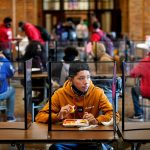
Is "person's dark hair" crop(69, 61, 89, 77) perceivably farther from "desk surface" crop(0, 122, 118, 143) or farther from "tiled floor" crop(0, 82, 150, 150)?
"tiled floor" crop(0, 82, 150, 150)

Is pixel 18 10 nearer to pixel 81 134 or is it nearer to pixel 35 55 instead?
pixel 35 55

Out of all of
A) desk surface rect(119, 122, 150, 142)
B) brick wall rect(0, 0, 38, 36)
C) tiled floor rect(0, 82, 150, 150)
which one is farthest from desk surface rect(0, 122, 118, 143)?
brick wall rect(0, 0, 38, 36)

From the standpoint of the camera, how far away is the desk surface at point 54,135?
187 inches

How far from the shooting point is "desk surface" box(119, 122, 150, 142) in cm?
476

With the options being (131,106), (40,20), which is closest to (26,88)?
(131,106)

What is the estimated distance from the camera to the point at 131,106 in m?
10.3

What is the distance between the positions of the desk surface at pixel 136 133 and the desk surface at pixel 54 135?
11cm

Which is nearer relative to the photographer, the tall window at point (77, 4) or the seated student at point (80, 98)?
the seated student at point (80, 98)

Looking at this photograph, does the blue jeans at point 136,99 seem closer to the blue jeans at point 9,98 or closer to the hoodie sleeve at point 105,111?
the blue jeans at point 9,98

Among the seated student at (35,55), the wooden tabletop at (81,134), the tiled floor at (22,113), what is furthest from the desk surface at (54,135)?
the seated student at (35,55)

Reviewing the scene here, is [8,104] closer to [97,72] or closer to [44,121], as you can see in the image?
[97,72]

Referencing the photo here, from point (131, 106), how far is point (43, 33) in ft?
18.0

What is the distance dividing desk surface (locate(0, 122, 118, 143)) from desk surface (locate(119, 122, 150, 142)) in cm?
11

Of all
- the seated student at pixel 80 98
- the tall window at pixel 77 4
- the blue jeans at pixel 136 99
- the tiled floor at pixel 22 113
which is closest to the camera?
the seated student at pixel 80 98
